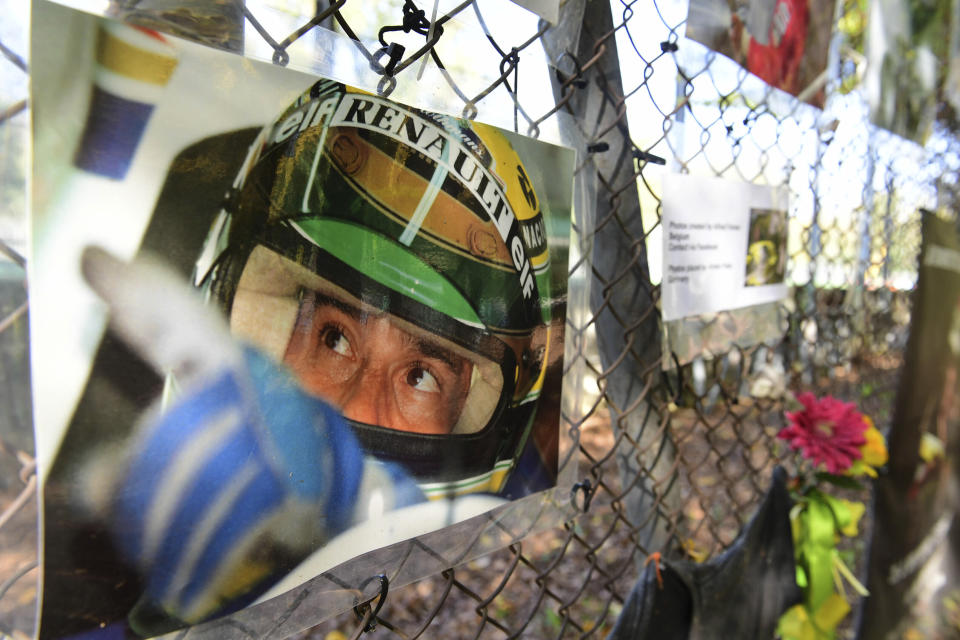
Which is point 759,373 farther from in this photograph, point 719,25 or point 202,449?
point 202,449

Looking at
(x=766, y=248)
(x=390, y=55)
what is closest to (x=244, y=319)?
(x=390, y=55)

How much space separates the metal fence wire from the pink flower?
0.34ft

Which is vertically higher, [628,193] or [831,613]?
[628,193]

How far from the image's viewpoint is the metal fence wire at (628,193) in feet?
1.42

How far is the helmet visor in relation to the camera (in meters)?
0.52

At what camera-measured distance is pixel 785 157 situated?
1314mm

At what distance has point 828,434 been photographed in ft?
4.31

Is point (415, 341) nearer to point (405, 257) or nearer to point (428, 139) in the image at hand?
point (405, 257)

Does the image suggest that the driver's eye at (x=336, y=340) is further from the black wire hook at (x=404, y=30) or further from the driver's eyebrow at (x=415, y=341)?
the black wire hook at (x=404, y=30)

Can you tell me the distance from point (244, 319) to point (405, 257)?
179 millimetres

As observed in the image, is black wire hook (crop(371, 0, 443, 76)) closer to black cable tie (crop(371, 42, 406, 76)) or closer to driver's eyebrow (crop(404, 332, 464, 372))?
black cable tie (crop(371, 42, 406, 76))

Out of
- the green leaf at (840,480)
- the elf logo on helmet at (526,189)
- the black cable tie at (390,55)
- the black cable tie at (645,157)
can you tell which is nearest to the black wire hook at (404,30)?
the black cable tie at (390,55)

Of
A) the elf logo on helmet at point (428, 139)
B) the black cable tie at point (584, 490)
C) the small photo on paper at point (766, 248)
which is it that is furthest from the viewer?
the small photo on paper at point (766, 248)

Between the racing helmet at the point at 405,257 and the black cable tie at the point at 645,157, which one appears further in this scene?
the black cable tie at the point at 645,157
